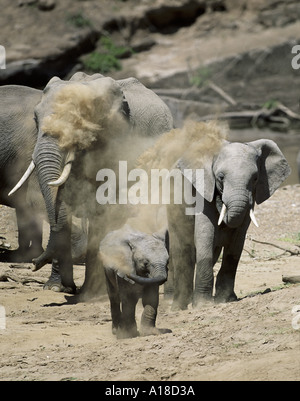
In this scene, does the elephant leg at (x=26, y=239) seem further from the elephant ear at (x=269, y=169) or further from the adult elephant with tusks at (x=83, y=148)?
the elephant ear at (x=269, y=169)

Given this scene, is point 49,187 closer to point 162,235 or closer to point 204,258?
point 204,258

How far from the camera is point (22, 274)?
1173 centimetres

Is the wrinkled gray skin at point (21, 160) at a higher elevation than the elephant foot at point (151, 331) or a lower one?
lower

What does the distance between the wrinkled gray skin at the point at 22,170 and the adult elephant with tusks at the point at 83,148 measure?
1004 millimetres

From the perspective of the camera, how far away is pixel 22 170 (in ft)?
41.0

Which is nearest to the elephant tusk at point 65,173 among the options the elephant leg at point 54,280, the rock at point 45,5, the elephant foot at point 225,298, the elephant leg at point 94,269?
the elephant leg at point 94,269

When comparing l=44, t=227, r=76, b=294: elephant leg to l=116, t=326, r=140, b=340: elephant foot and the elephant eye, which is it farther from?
l=116, t=326, r=140, b=340: elephant foot

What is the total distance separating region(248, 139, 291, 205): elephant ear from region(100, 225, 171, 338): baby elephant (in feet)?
6.61

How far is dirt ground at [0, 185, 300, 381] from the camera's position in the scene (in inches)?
261

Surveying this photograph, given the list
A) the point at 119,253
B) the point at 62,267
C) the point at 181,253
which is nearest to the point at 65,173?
the point at 62,267

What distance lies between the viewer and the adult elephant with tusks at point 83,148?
34.6 feet

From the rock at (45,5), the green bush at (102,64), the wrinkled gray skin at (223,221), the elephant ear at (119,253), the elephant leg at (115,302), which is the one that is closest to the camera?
the elephant ear at (119,253)

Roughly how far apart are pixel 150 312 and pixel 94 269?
3.02 meters
